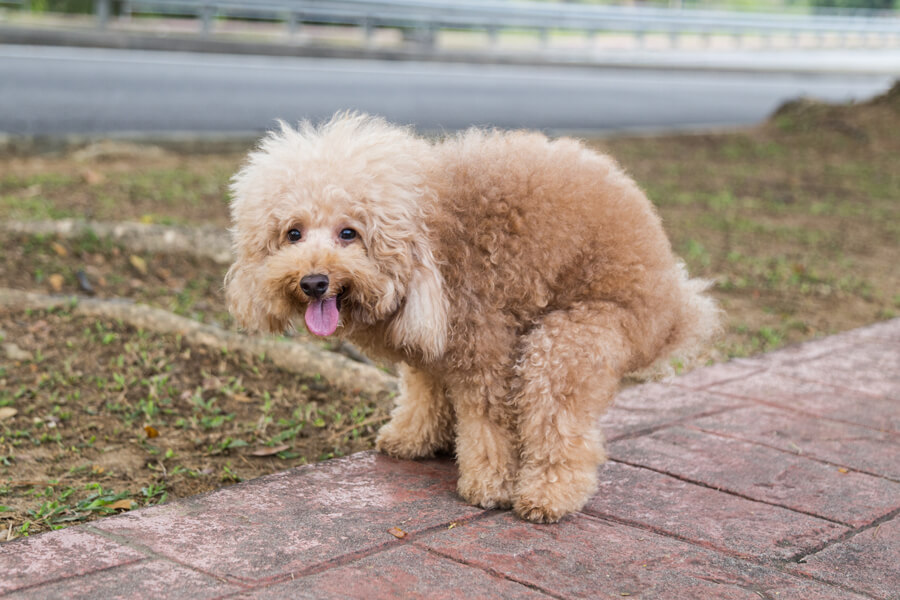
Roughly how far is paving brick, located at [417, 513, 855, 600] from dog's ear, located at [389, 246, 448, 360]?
57cm

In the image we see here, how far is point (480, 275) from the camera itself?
3.17 meters

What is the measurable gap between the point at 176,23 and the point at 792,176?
12886 millimetres

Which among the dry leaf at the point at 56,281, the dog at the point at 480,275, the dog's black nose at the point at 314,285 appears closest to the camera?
the dog's black nose at the point at 314,285

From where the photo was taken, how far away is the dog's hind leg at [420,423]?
3680 millimetres

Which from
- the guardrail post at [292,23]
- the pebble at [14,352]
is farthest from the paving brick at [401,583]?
the guardrail post at [292,23]

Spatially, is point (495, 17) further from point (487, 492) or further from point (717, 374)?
point (487, 492)

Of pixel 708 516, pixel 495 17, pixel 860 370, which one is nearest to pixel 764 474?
pixel 708 516

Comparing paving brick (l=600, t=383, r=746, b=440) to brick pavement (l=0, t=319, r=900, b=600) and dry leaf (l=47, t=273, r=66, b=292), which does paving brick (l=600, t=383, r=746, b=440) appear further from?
dry leaf (l=47, t=273, r=66, b=292)

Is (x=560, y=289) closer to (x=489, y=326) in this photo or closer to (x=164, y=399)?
(x=489, y=326)

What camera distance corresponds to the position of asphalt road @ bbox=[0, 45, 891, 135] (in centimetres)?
1037

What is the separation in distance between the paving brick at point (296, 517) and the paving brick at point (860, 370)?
6.81ft

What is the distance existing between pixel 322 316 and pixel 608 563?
3.53 feet

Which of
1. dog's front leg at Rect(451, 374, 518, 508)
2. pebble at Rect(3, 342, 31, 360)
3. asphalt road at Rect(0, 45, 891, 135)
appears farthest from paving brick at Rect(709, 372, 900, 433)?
asphalt road at Rect(0, 45, 891, 135)

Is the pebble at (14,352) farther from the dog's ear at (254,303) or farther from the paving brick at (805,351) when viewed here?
the paving brick at (805,351)
